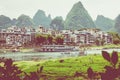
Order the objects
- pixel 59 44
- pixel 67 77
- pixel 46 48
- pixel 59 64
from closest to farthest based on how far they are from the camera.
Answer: pixel 67 77 < pixel 59 64 < pixel 46 48 < pixel 59 44

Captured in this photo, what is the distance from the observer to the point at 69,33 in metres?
140

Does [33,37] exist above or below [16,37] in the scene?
below

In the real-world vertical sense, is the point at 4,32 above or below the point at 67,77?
above

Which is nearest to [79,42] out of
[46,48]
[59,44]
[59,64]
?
[59,44]

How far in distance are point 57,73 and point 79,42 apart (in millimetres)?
96940

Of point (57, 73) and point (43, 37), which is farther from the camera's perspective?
point (43, 37)

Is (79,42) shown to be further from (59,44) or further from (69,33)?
(59,44)

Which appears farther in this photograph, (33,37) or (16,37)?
(16,37)

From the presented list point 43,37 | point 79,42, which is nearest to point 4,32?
point 43,37

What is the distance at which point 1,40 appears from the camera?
130 m

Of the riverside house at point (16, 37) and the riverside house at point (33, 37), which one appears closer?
the riverside house at point (16, 37)

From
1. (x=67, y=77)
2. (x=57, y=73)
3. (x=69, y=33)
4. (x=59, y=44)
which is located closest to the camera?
(x=67, y=77)

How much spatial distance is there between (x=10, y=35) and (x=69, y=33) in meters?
24.9

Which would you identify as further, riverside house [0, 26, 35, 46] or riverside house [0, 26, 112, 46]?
riverside house [0, 26, 112, 46]
